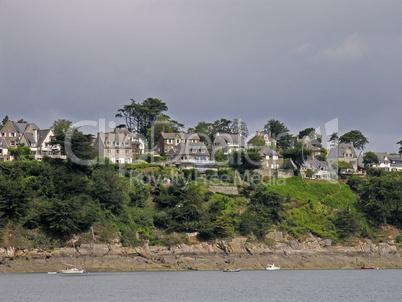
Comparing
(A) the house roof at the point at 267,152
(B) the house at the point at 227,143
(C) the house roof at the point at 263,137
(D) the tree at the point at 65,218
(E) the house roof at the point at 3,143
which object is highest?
(C) the house roof at the point at 263,137

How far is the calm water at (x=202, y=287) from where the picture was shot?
55219 mm

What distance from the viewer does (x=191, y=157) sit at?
4149 inches

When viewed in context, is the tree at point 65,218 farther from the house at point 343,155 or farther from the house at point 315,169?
the house at point 343,155

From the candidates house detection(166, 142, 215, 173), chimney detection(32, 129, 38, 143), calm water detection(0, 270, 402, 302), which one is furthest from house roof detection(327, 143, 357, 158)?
chimney detection(32, 129, 38, 143)

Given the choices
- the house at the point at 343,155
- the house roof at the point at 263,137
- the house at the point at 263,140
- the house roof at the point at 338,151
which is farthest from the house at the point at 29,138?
the house roof at the point at 338,151

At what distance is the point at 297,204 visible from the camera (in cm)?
9488

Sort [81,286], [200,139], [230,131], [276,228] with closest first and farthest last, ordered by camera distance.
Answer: [81,286] < [276,228] < [200,139] < [230,131]

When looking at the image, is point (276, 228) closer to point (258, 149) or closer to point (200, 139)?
point (258, 149)

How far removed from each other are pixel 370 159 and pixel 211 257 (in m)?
56.1

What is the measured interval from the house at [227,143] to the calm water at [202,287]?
144 feet

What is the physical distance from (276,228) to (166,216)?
59.8 ft

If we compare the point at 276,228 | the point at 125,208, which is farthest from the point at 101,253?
the point at 276,228

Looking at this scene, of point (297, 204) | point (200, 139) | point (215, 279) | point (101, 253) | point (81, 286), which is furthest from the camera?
point (200, 139)

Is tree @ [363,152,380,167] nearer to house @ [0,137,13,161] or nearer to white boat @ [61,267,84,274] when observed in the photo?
white boat @ [61,267,84,274]
